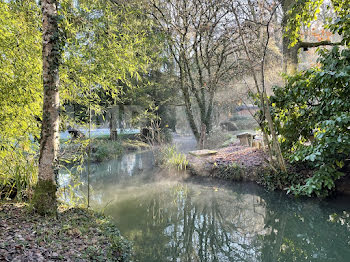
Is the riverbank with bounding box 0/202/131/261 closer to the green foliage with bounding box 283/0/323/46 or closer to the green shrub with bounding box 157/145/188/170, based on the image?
the green shrub with bounding box 157/145/188/170

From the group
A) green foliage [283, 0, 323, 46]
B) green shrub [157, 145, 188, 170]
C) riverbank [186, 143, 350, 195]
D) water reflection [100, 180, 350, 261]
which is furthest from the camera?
green shrub [157, 145, 188, 170]

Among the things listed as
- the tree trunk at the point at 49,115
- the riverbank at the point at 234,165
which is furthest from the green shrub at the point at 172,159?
the tree trunk at the point at 49,115

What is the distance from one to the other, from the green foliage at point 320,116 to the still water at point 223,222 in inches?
23.0

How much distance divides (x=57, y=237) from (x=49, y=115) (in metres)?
1.35

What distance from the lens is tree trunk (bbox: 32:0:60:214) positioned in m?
2.75

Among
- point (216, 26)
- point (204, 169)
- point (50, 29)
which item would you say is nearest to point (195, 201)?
point (204, 169)

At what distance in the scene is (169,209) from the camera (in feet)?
16.1

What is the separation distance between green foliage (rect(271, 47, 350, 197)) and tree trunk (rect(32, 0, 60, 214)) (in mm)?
3641

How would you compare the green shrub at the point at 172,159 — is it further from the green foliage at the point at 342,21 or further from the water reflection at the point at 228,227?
the green foliage at the point at 342,21

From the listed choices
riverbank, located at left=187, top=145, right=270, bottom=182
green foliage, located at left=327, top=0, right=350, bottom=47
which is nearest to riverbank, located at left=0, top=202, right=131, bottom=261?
riverbank, located at left=187, top=145, right=270, bottom=182

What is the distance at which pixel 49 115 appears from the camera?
280 cm

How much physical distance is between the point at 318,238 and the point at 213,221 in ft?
5.37

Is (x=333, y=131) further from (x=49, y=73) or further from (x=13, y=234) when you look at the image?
(x=13, y=234)

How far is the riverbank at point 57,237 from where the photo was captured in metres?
2.12
